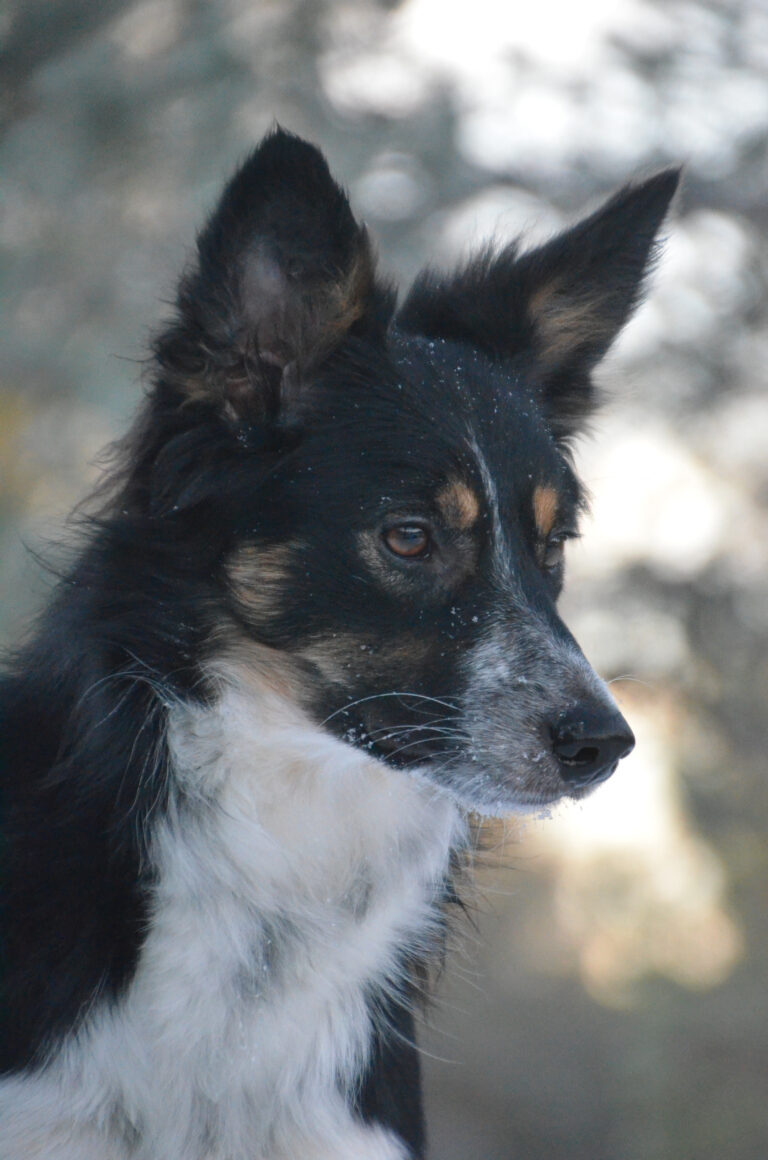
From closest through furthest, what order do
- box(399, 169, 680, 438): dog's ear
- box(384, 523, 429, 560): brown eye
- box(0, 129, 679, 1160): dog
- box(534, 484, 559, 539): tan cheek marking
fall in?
box(0, 129, 679, 1160): dog → box(384, 523, 429, 560): brown eye → box(534, 484, 559, 539): tan cheek marking → box(399, 169, 680, 438): dog's ear

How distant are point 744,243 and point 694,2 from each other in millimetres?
A: 2069

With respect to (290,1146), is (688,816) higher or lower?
lower

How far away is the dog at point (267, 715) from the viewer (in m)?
2.76

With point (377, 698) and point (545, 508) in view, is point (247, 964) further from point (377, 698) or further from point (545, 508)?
point (545, 508)

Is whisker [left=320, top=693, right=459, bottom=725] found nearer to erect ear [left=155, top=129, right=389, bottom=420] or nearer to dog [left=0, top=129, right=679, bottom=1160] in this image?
dog [left=0, top=129, right=679, bottom=1160]

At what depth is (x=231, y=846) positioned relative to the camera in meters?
2.89

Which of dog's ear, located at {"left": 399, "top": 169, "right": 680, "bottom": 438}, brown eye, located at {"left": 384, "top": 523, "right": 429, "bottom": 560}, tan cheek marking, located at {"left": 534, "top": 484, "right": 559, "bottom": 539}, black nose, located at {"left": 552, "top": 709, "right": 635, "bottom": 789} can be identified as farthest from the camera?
dog's ear, located at {"left": 399, "top": 169, "right": 680, "bottom": 438}

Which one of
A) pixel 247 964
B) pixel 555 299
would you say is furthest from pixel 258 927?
pixel 555 299

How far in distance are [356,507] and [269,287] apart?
0.57 meters

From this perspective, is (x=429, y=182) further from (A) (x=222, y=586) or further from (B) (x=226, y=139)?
(A) (x=222, y=586)

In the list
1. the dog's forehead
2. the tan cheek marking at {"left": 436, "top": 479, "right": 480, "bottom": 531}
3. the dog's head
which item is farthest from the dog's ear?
the tan cheek marking at {"left": 436, "top": 479, "right": 480, "bottom": 531}

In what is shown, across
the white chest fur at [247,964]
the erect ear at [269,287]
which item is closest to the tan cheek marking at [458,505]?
the erect ear at [269,287]

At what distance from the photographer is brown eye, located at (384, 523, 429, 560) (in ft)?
9.41

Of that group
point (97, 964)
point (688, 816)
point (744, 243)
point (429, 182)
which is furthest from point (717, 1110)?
point (97, 964)
